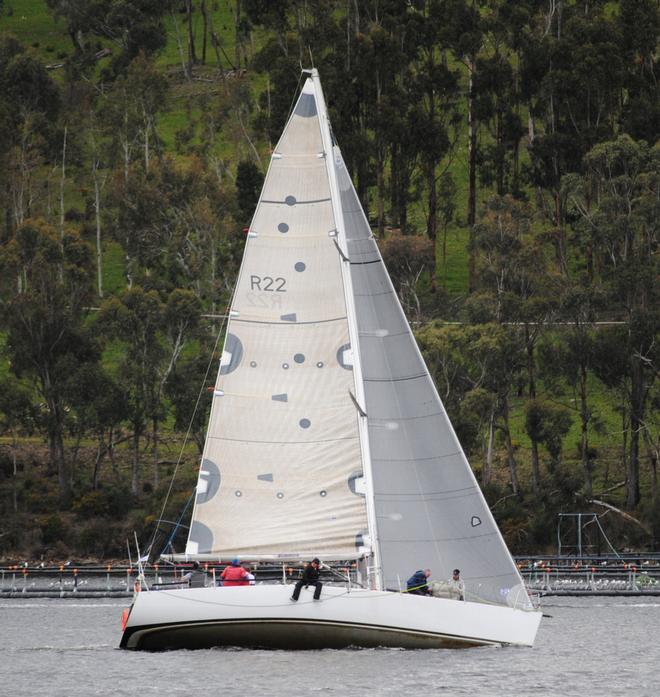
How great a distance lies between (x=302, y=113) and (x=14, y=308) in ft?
153

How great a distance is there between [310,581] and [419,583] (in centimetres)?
218

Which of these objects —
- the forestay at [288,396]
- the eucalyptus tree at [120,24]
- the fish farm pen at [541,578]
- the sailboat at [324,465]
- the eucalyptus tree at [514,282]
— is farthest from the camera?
the eucalyptus tree at [120,24]

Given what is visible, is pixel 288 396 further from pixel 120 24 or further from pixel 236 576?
Answer: pixel 120 24

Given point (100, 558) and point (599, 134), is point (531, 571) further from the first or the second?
point (599, 134)

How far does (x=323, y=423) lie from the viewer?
34.3 metres

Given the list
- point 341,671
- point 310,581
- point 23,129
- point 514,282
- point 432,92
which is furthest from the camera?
point 23,129

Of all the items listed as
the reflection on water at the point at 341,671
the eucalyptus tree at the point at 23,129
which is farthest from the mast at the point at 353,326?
the eucalyptus tree at the point at 23,129

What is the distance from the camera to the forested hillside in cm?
7462

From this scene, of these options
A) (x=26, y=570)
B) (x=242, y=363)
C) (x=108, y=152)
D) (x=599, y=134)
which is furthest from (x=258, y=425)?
(x=108, y=152)

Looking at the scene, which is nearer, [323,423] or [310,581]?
[310,581]


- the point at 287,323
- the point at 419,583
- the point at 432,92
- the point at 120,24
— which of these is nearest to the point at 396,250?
the point at 432,92

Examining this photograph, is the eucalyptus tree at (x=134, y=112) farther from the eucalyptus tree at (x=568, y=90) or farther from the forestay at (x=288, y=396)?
the forestay at (x=288, y=396)

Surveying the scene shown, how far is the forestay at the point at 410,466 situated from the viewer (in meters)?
33.9

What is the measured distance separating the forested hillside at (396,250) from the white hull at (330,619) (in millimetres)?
29119
